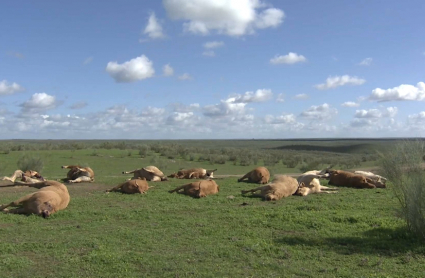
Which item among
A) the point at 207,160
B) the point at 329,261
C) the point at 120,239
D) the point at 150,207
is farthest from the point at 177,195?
the point at 207,160

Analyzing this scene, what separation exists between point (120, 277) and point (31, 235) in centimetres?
326

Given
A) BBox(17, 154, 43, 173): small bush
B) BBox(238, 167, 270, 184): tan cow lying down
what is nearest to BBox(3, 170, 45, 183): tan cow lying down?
BBox(17, 154, 43, 173): small bush

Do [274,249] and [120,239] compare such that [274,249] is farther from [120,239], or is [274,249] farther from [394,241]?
[120,239]

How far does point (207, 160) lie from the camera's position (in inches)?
1662

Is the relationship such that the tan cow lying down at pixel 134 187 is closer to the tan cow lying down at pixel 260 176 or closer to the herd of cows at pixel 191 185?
the herd of cows at pixel 191 185

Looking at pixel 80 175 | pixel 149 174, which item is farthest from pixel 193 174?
pixel 80 175

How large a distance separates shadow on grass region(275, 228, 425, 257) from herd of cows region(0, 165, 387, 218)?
13.9 feet

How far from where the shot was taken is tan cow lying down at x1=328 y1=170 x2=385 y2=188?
15.4 metres

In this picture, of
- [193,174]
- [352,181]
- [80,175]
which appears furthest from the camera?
[193,174]

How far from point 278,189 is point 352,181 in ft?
13.5

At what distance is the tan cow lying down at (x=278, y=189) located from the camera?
12.7m

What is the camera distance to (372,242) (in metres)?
8.11

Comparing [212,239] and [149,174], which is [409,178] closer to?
[212,239]

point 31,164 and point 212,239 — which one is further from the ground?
point 31,164
